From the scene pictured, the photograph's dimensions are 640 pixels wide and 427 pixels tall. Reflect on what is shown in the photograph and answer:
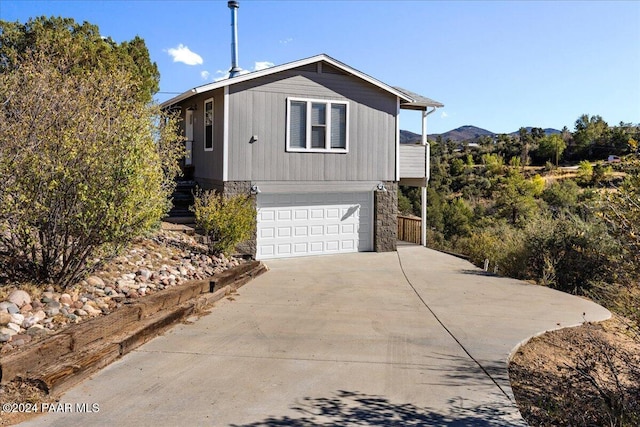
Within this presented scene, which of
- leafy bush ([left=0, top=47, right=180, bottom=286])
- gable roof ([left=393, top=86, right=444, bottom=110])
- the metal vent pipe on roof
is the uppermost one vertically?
the metal vent pipe on roof

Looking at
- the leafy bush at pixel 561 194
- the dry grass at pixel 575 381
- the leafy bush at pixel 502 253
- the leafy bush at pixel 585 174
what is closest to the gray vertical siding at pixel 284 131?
the leafy bush at pixel 502 253

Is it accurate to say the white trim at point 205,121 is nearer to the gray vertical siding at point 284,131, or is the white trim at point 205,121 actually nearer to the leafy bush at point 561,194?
the gray vertical siding at point 284,131

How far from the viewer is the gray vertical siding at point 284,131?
43.9 feet

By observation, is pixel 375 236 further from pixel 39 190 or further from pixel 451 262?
pixel 39 190

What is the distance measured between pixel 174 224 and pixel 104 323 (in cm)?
680

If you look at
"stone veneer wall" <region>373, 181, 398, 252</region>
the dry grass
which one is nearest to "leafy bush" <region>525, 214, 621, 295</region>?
the dry grass

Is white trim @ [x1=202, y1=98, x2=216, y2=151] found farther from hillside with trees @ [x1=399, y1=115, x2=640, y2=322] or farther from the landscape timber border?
hillside with trees @ [x1=399, y1=115, x2=640, y2=322]

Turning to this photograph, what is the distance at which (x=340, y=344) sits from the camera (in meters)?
6.82

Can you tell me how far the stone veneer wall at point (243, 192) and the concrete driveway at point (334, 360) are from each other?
8.78 ft

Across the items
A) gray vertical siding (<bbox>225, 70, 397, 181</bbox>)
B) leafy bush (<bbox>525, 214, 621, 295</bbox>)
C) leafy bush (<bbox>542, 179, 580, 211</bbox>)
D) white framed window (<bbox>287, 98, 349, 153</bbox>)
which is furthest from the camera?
leafy bush (<bbox>542, 179, 580, 211</bbox>)

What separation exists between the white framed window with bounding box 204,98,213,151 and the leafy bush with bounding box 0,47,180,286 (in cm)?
713

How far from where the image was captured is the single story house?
13430 mm

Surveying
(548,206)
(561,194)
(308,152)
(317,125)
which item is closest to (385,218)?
(308,152)

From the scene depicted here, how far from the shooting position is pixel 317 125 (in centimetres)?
1428
